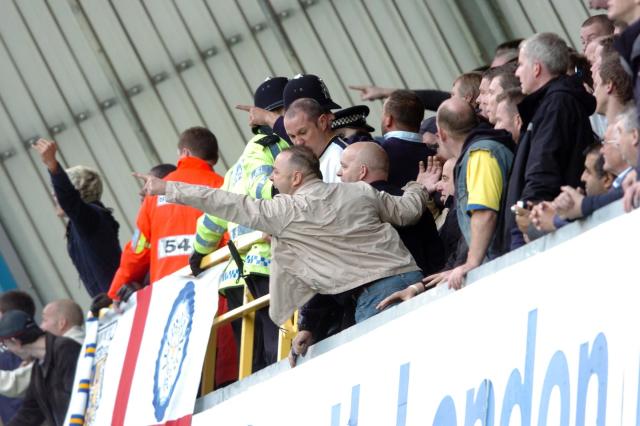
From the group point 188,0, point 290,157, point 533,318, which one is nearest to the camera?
point 533,318

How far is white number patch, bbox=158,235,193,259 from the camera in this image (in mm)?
9625

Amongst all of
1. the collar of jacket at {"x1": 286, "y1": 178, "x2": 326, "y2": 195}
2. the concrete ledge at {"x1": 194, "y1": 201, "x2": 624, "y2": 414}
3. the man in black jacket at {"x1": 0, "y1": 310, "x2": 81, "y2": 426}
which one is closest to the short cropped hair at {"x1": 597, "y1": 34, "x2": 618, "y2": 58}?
the concrete ledge at {"x1": 194, "y1": 201, "x2": 624, "y2": 414}

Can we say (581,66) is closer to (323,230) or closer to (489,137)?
(489,137)

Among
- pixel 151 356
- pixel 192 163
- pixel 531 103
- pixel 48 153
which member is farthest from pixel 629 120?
A: pixel 48 153

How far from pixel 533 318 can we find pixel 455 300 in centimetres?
66

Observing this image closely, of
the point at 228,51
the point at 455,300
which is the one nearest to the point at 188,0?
the point at 228,51

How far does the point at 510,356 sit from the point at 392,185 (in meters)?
1.85

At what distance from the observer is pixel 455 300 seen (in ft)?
22.2

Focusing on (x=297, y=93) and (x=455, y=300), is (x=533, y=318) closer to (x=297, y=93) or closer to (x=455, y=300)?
(x=455, y=300)

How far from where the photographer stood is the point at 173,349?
933 cm

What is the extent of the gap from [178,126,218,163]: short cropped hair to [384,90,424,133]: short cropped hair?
1.57 metres

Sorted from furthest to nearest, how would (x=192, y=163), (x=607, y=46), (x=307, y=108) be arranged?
(x=192, y=163)
(x=307, y=108)
(x=607, y=46)

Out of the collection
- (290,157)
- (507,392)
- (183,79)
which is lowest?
(507,392)

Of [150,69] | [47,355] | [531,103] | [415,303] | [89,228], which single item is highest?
[150,69]
